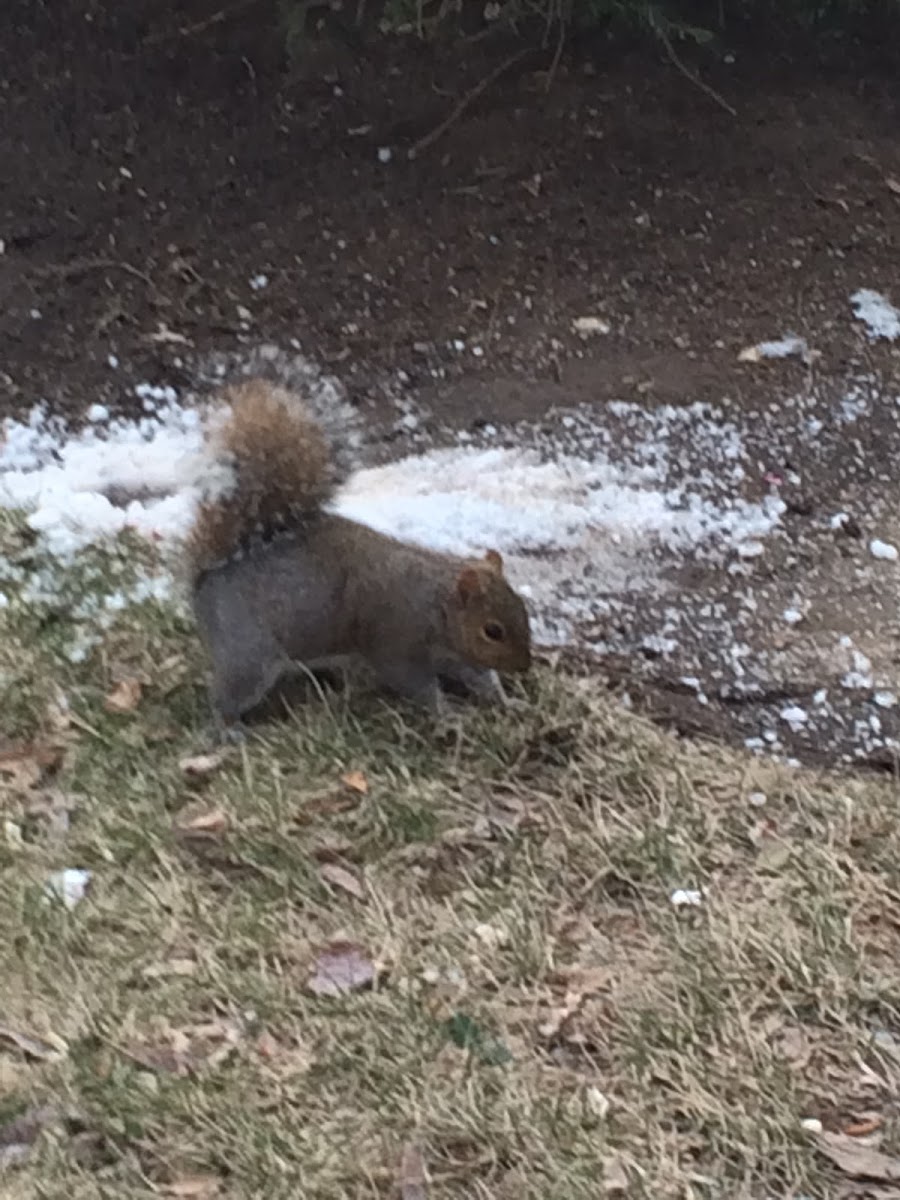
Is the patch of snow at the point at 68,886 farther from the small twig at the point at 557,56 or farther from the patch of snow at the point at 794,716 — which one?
the small twig at the point at 557,56

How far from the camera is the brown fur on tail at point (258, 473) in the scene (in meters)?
3.12

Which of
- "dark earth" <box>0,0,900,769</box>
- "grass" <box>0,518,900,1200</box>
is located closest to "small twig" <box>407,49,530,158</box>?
"dark earth" <box>0,0,900,769</box>

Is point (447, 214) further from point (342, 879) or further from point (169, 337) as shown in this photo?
point (342, 879)

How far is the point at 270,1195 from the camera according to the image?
2232 millimetres

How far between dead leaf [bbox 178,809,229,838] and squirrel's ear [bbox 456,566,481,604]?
651 mm

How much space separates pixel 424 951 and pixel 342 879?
0.26m

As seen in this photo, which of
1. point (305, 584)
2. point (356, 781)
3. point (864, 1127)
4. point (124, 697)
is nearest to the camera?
point (864, 1127)

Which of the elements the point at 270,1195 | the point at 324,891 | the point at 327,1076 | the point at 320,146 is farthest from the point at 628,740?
the point at 320,146

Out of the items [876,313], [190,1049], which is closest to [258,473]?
[190,1049]

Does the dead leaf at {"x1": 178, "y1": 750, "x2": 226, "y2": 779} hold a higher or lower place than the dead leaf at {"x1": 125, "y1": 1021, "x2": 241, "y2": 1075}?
higher

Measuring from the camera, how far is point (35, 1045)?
2500mm

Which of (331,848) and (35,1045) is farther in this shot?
(331,848)

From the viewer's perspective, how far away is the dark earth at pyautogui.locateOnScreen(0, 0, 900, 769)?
15.8ft

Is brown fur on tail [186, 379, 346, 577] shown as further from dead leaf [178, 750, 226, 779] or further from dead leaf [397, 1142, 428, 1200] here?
dead leaf [397, 1142, 428, 1200]
